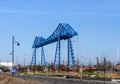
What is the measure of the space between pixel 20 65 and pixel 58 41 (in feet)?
227

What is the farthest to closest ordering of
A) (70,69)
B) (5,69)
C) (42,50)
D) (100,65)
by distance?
(5,69) < (42,50) < (100,65) < (70,69)

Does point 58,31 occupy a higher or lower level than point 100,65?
higher

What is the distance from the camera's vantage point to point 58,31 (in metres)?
112

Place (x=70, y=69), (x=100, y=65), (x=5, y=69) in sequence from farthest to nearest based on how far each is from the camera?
(x=5, y=69), (x=100, y=65), (x=70, y=69)

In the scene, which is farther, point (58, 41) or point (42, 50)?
point (42, 50)

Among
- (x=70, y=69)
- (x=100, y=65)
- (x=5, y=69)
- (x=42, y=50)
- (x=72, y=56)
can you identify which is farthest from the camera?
(x=5, y=69)

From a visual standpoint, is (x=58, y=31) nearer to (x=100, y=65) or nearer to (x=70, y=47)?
(x=70, y=47)

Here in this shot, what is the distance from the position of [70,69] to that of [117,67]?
16.1 m

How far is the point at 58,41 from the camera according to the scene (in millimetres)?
110125

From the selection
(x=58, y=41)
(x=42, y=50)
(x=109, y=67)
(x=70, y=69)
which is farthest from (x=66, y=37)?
(x=42, y=50)

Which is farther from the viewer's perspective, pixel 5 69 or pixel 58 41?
pixel 5 69

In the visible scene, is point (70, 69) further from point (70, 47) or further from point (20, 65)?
point (20, 65)

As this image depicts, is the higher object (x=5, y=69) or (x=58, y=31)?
(x=58, y=31)

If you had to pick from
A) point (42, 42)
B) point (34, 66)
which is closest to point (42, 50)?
point (42, 42)
